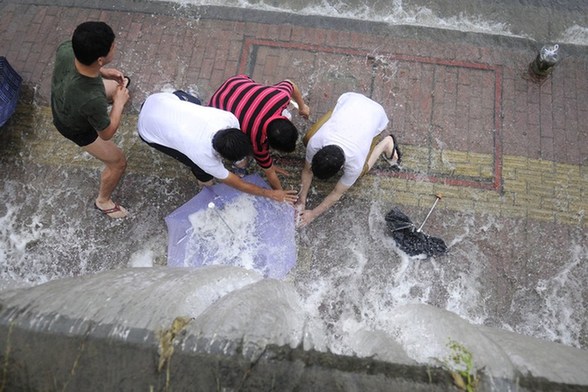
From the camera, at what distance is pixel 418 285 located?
445cm

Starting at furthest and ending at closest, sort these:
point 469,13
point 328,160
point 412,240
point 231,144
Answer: point 469,13, point 412,240, point 328,160, point 231,144

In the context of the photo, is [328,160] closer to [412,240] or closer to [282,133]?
[282,133]

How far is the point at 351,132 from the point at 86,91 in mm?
2141

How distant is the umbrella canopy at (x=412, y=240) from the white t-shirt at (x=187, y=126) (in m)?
1.79

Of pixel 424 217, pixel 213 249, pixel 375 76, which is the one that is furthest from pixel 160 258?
pixel 375 76

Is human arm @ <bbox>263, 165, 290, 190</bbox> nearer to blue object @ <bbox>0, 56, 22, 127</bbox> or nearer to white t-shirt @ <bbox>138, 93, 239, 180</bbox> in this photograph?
white t-shirt @ <bbox>138, 93, 239, 180</bbox>

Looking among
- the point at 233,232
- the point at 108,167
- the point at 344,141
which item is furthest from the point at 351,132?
Result: the point at 108,167

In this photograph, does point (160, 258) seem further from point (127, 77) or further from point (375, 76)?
point (375, 76)

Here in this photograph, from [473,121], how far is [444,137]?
390 millimetres

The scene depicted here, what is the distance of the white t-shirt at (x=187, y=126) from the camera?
12.1 feet

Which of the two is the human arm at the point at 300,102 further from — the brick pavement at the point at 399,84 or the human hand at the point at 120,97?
the human hand at the point at 120,97

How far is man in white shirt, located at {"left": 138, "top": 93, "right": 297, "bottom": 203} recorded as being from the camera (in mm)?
3537

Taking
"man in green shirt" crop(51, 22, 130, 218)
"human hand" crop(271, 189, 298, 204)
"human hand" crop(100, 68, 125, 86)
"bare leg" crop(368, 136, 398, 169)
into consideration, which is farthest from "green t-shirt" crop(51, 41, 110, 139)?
"bare leg" crop(368, 136, 398, 169)

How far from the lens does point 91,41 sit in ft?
10.8
